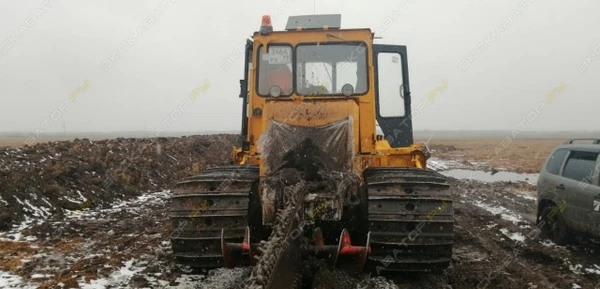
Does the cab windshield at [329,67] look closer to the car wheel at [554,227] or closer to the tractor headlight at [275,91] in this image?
the tractor headlight at [275,91]

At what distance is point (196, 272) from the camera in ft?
19.5

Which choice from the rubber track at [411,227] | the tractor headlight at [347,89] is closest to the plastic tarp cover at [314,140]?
the rubber track at [411,227]

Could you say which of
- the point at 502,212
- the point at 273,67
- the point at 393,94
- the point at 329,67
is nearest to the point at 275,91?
the point at 273,67

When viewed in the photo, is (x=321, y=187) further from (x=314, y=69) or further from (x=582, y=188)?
(x=582, y=188)

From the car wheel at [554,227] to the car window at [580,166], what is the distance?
678 millimetres

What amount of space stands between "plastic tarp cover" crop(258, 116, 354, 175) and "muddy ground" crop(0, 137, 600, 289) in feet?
4.77

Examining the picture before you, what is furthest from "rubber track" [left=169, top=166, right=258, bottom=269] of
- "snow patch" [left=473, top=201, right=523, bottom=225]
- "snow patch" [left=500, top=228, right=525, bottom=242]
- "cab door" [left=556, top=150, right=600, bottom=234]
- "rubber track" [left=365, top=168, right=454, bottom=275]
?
"snow patch" [left=473, top=201, right=523, bottom=225]

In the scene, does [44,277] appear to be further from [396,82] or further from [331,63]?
[396,82]

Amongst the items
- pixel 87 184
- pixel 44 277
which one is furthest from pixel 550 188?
pixel 87 184

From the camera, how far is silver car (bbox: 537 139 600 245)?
7512mm

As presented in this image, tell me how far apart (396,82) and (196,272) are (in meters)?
4.09

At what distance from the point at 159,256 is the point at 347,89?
3.69 m

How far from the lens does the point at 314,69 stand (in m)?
6.61

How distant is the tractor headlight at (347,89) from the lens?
642cm
